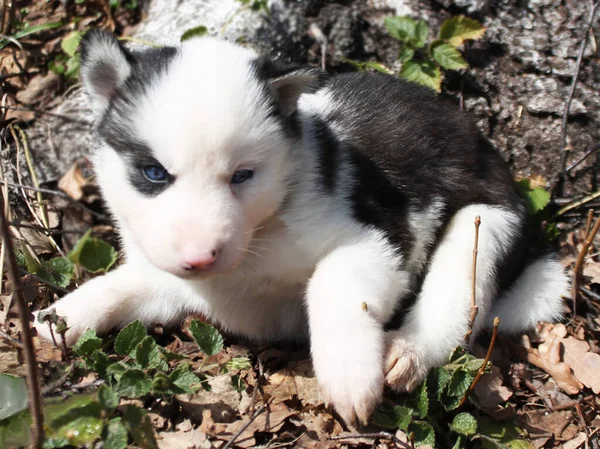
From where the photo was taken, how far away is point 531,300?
3.72 meters

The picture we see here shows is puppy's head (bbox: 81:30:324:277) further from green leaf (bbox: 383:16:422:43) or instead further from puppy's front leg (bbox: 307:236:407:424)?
green leaf (bbox: 383:16:422:43)

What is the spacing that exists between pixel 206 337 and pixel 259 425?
461 mm

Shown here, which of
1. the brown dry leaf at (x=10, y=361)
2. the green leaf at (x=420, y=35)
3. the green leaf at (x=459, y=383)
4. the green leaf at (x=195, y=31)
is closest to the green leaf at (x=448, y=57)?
the green leaf at (x=420, y=35)

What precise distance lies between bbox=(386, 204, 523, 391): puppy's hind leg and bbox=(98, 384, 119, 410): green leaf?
46.8 inches

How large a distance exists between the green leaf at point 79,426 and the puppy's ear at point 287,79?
1.48m

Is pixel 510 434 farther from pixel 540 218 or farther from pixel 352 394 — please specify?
pixel 540 218

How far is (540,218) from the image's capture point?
14.3 feet

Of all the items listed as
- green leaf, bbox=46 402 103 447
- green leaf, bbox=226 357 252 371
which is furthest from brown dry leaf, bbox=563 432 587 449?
green leaf, bbox=46 402 103 447

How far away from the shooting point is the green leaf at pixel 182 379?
2.79 m

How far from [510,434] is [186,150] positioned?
6.54 ft

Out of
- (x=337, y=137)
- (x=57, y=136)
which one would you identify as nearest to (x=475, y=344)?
(x=337, y=137)

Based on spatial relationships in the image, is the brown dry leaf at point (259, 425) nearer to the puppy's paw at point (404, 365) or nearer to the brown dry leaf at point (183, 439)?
the brown dry leaf at point (183, 439)

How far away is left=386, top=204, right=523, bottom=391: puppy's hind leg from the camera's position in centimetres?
300

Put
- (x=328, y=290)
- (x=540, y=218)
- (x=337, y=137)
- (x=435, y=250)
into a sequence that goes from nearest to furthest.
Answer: (x=328, y=290), (x=337, y=137), (x=435, y=250), (x=540, y=218)
